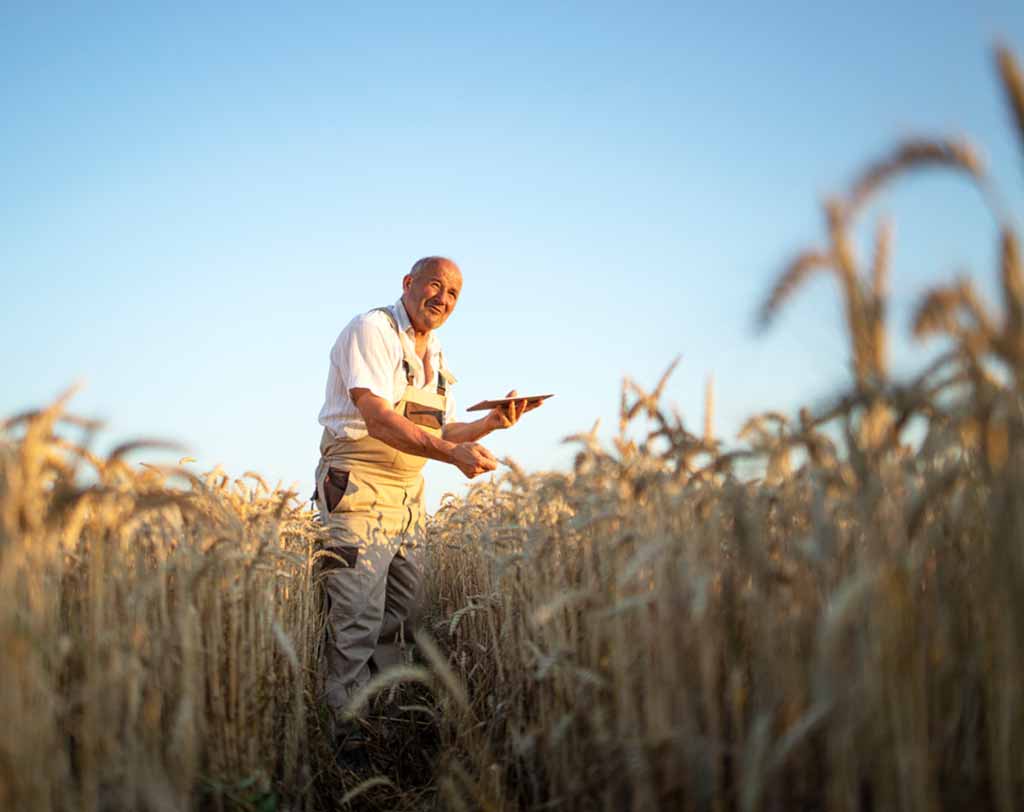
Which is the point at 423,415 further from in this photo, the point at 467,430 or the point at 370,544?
the point at 370,544

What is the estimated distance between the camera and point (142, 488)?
2.74 meters

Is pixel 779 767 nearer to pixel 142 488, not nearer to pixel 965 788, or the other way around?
pixel 965 788

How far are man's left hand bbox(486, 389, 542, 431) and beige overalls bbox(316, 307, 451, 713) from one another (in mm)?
387

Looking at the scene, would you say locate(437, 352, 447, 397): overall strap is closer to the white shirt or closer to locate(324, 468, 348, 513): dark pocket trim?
the white shirt

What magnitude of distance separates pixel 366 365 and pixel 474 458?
2.63 ft

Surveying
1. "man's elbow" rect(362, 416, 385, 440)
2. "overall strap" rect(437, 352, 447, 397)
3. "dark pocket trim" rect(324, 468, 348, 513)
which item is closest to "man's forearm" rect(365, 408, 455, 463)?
"man's elbow" rect(362, 416, 385, 440)

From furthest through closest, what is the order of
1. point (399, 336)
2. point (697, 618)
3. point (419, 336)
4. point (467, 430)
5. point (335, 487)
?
point (467, 430) < point (419, 336) < point (399, 336) < point (335, 487) < point (697, 618)

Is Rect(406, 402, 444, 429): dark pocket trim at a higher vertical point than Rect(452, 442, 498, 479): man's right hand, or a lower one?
higher

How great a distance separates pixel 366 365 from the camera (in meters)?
4.36

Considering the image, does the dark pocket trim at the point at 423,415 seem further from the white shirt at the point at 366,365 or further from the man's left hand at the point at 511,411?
the man's left hand at the point at 511,411

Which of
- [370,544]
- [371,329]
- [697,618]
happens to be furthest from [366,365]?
[697,618]

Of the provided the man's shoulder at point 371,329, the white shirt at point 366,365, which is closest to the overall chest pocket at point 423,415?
the white shirt at point 366,365

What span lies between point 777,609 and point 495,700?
199 cm

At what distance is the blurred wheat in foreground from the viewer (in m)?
1.63
